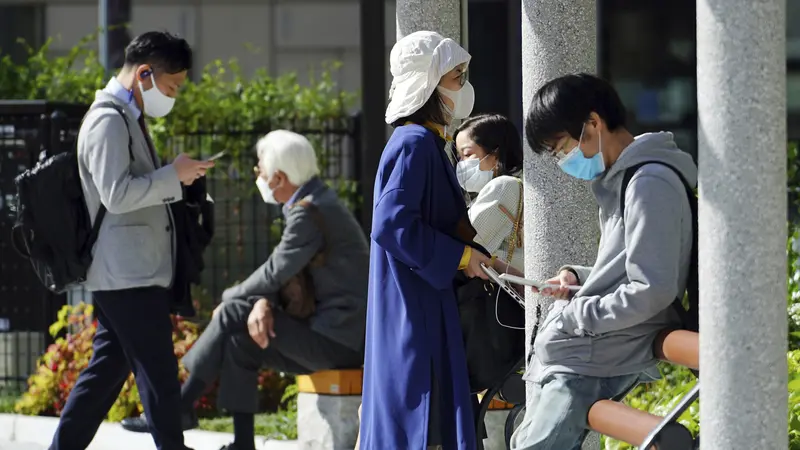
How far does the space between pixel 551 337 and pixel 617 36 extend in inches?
448

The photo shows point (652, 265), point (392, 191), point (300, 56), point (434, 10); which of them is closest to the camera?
point (652, 265)

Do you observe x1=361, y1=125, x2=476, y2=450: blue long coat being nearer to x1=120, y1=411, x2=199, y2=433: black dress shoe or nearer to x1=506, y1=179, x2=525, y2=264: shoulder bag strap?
x1=506, y1=179, x2=525, y2=264: shoulder bag strap

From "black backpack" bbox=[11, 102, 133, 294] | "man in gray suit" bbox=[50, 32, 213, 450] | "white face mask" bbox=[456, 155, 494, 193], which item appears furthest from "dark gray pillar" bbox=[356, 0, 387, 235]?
"white face mask" bbox=[456, 155, 494, 193]

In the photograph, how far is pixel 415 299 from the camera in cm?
457

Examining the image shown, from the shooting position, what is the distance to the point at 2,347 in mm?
9414

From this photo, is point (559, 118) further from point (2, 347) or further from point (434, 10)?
point (2, 347)

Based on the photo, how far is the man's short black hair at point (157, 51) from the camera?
6074 mm

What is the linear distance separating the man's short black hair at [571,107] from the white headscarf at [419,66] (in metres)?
0.64

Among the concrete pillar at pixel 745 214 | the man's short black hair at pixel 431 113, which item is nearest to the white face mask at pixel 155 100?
the man's short black hair at pixel 431 113

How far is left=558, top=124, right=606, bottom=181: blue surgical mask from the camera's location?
399 centimetres

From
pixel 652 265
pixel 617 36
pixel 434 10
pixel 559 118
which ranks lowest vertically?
pixel 652 265

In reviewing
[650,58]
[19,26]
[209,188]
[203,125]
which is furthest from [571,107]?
[19,26]

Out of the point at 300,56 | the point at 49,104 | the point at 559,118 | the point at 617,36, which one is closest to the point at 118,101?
the point at 559,118

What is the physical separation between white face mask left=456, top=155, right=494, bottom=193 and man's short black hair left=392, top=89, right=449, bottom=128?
0.85 m
